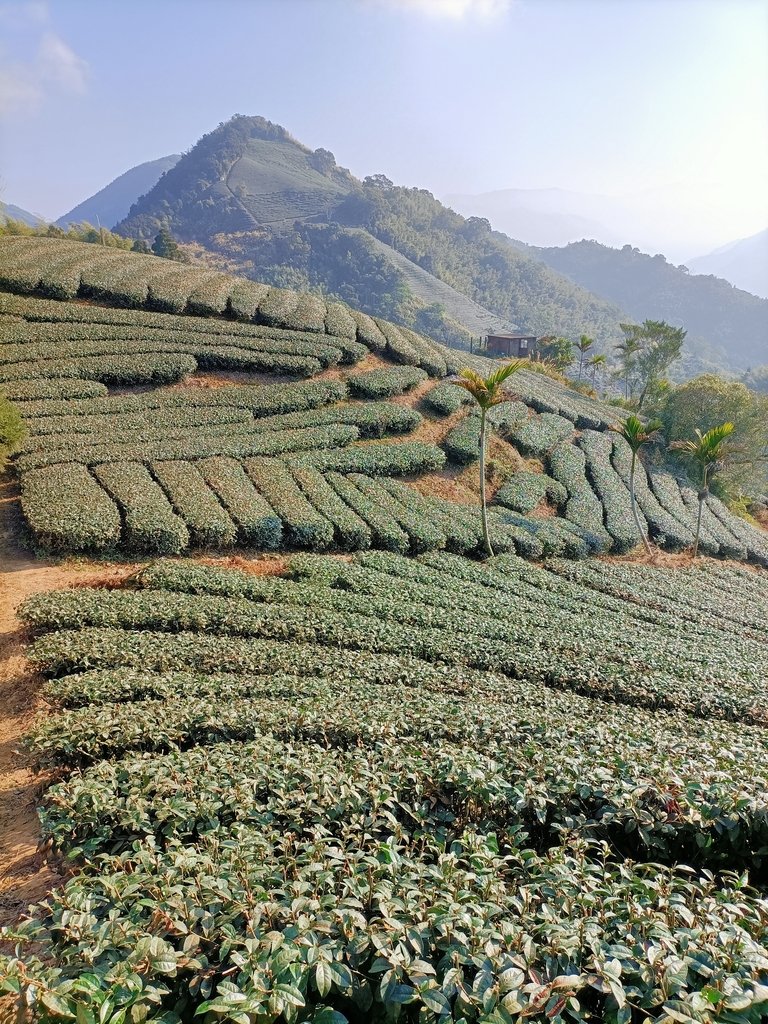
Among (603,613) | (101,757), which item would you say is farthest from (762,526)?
(101,757)

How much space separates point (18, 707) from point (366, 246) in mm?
142297

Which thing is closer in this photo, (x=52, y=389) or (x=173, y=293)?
(x=52, y=389)

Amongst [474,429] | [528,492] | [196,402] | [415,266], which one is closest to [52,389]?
[196,402]

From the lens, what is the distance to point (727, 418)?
30.2 m

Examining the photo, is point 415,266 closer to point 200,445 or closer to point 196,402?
point 196,402

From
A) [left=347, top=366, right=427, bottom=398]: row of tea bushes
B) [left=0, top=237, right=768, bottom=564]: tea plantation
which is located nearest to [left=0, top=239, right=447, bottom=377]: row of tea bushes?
[left=0, top=237, right=768, bottom=564]: tea plantation

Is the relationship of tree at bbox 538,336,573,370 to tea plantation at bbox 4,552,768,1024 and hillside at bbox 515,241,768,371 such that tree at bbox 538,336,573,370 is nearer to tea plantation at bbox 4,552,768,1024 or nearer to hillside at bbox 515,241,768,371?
tea plantation at bbox 4,552,768,1024

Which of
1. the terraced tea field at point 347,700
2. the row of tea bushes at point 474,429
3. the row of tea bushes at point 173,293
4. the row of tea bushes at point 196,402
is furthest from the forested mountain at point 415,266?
the terraced tea field at point 347,700

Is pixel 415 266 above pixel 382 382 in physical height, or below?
above

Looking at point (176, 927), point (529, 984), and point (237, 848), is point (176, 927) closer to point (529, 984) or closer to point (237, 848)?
point (237, 848)

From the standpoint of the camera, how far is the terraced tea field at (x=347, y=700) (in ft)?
8.43

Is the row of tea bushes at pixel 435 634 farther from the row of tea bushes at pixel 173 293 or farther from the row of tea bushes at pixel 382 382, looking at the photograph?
the row of tea bushes at pixel 173 293

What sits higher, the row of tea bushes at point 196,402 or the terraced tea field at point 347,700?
the row of tea bushes at point 196,402

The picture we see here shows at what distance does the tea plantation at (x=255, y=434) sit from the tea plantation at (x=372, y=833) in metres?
4.53
